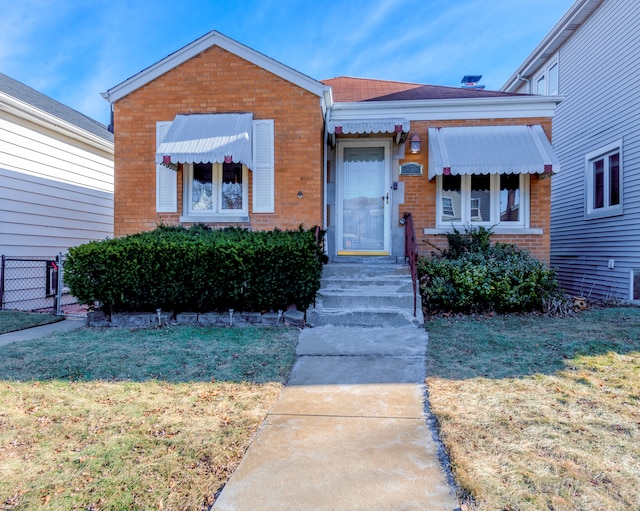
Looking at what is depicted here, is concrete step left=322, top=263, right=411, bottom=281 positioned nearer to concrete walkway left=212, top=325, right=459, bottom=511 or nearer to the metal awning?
the metal awning

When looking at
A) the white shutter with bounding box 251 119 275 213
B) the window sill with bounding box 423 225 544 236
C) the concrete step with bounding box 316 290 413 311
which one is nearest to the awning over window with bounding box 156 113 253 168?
the white shutter with bounding box 251 119 275 213

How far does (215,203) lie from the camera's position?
27.2 ft

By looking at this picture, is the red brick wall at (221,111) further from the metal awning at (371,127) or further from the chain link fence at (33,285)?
the chain link fence at (33,285)

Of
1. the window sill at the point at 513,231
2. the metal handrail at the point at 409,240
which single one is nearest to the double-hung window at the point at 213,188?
the metal handrail at the point at 409,240

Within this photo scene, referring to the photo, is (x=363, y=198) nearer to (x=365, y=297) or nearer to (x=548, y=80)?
(x=365, y=297)

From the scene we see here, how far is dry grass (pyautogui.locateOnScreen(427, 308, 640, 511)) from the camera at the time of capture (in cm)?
215

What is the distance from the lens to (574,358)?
14.5 ft

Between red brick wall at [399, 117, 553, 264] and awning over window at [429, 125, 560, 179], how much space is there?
0.76 ft

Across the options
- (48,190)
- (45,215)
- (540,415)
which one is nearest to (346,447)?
(540,415)

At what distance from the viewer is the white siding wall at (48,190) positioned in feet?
28.2

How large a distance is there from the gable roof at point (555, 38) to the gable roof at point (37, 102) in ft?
42.1

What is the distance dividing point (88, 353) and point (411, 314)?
4262 mm

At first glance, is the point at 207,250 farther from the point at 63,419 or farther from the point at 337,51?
the point at 337,51

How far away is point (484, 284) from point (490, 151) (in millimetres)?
2843
